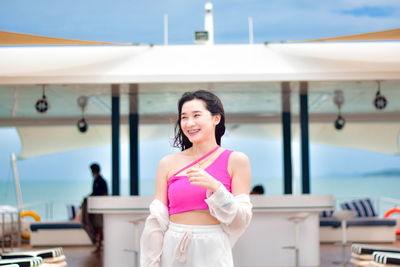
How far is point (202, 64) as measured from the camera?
7.29 meters

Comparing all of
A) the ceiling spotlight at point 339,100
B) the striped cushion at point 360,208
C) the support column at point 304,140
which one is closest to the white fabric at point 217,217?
the support column at point 304,140

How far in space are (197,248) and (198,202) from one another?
168mm

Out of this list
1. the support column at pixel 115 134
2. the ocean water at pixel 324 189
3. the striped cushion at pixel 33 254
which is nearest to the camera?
the striped cushion at pixel 33 254

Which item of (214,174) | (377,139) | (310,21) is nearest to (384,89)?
(214,174)

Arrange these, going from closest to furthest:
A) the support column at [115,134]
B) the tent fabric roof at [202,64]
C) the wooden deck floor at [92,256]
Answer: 1. the tent fabric roof at [202,64]
2. the wooden deck floor at [92,256]
3. the support column at [115,134]

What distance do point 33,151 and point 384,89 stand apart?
12761 millimetres

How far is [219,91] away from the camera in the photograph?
28.7 feet

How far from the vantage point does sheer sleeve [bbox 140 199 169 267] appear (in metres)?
2.18

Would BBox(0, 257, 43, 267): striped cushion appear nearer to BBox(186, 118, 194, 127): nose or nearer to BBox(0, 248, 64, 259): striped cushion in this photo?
BBox(0, 248, 64, 259): striped cushion

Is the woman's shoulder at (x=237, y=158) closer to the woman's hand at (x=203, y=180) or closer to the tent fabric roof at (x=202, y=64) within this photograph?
the woman's hand at (x=203, y=180)

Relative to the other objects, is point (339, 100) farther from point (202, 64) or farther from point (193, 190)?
point (193, 190)

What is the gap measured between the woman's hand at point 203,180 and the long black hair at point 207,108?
0.36 metres

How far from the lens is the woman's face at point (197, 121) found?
2.22 meters

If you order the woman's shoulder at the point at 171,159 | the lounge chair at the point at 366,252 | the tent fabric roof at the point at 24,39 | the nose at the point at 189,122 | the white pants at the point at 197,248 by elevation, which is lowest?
the lounge chair at the point at 366,252
